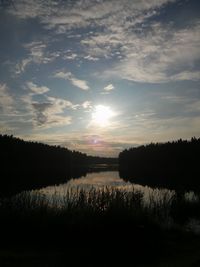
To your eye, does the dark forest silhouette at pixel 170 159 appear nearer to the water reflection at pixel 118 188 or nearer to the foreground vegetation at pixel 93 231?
the water reflection at pixel 118 188

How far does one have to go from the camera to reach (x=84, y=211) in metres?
17.7

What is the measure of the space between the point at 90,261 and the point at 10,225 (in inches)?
233

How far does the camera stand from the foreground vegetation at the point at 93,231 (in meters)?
14.2

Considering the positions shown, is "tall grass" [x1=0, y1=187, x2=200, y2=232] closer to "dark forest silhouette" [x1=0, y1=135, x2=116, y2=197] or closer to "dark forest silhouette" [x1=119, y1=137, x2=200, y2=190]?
"dark forest silhouette" [x1=0, y1=135, x2=116, y2=197]

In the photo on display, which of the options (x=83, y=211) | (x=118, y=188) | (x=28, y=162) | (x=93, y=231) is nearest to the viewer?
(x=93, y=231)

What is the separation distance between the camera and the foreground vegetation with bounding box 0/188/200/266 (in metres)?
14.2

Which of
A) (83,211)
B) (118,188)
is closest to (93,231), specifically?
(83,211)

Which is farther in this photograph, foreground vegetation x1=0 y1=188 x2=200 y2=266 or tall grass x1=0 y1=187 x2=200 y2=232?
tall grass x1=0 y1=187 x2=200 y2=232

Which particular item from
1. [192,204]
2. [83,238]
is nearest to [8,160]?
[192,204]

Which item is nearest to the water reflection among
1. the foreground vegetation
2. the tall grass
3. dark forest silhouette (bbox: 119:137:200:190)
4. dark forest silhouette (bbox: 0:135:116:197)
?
the tall grass

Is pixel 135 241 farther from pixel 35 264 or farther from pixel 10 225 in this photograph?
pixel 10 225

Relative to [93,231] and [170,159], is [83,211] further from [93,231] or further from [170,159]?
[170,159]

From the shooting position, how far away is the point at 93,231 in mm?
16406

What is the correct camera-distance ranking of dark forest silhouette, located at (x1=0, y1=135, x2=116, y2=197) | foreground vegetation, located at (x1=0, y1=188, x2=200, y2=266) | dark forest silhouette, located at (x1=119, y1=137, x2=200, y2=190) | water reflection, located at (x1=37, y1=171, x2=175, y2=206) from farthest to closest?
dark forest silhouette, located at (x1=119, y1=137, x2=200, y2=190) < dark forest silhouette, located at (x1=0, y1=135, x2=116, y2=197) < water reflection, located at (x1=37, y1=171, x2=175, y2=206) < foreground vegetation, located at (x1=0, y1=188, x2=200, y2=266)
